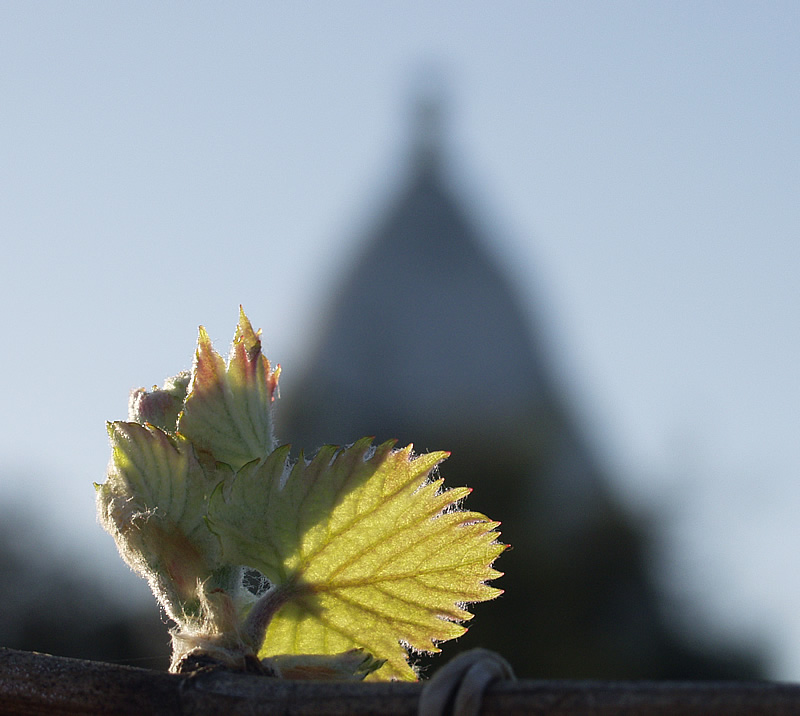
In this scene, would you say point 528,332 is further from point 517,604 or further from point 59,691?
point 59,691

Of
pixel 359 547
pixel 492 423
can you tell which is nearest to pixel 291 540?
pixel 359 547

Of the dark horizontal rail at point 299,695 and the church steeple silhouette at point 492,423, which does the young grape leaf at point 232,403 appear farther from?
the church steeple silhouette at point 492,423

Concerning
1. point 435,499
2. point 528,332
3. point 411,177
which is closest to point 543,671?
point 528,332

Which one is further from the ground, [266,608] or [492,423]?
[266,608]

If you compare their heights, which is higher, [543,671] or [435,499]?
[435,499]

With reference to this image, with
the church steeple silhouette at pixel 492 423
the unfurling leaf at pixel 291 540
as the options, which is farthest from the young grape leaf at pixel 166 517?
the church steeple silhouette at pixel 492 423

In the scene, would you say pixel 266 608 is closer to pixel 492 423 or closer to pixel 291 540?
pixel 291 540
